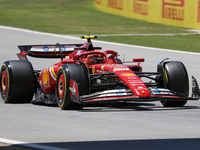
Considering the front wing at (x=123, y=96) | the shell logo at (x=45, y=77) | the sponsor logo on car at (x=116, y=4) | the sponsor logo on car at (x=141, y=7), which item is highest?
the sponsor logo on car at (x=116, y=4)

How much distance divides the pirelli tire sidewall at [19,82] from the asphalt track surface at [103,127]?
0.26 m

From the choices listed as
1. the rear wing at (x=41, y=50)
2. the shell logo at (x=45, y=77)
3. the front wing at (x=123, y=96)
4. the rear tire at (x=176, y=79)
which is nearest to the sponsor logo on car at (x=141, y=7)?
the rear wing at (x=41, y=50)

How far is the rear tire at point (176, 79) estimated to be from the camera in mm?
9594

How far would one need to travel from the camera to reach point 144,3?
94.3ft

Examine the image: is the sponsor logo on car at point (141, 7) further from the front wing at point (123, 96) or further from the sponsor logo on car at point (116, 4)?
the front wing at point (123, 96)

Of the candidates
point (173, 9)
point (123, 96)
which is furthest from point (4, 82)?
point (173, 9)

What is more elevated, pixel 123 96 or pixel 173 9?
pixel 173 9

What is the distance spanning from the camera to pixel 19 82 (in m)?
10.2

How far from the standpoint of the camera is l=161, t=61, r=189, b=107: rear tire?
378 inches

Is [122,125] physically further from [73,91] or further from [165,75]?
[165,75]

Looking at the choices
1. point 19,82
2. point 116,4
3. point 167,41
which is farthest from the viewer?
point 116,4

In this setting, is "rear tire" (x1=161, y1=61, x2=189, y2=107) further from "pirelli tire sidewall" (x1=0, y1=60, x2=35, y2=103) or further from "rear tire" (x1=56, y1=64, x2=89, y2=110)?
"pirelli tire sidewall" (x1=0, y1=60, x2=35, y2=103)

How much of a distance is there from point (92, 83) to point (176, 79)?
65.5 inches

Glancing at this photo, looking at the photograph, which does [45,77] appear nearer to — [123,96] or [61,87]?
[61,87]
